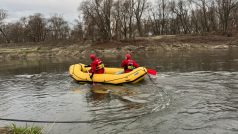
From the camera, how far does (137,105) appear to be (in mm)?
8938

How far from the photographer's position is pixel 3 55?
4325cm

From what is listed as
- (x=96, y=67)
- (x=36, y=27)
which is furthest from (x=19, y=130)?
(x=36, y=27)

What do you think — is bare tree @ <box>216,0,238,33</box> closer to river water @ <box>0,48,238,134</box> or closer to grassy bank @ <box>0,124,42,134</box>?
river water @ <box>0,48,238,134</box>

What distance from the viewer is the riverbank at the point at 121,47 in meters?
39.7

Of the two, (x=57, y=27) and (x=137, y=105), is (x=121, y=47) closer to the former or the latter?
(x=57, y=27)

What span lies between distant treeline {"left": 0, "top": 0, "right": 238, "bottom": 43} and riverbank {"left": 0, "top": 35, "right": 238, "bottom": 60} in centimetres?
304

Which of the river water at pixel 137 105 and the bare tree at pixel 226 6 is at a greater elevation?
the bare tree at pixel 226 6

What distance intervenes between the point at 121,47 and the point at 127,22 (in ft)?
32.5

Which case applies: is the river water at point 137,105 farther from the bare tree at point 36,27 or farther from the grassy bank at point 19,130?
the bare tree at point 36,27

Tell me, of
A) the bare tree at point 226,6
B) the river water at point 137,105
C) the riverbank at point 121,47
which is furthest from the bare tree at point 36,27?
the river water at point 137,105

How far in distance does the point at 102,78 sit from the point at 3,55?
35.0m

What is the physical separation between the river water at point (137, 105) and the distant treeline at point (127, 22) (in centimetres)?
3115

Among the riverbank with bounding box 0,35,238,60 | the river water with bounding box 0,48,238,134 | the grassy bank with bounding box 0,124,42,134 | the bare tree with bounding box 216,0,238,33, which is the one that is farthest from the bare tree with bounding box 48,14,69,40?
the grassy bank with bounding box 0,124,42,134

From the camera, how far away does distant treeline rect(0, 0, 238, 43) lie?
44350 mm
